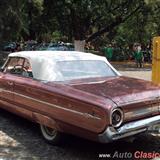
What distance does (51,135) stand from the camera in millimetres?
6879

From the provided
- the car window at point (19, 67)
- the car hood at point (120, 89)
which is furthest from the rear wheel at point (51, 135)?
the car window at point (19, 67)

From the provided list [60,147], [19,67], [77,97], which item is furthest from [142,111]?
[19,67]

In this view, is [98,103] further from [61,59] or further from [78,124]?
[61,59]

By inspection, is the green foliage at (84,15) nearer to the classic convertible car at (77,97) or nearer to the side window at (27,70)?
the side window at (27,70)

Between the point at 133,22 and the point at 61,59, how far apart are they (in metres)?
31.9

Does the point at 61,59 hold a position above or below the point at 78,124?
above

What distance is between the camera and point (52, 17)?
→ 110 ft

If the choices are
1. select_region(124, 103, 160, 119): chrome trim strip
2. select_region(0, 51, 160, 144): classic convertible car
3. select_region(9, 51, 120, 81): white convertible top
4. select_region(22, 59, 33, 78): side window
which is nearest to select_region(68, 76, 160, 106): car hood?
select_region(0, 51, 160, 144): classic convertible car

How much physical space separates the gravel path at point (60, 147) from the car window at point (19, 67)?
1.06m

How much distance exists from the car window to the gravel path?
1.06 meters

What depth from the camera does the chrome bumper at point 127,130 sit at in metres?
5.62

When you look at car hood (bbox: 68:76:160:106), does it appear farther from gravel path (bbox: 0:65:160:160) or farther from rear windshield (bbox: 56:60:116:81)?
gravel path (bbox: 0:65:160:160)

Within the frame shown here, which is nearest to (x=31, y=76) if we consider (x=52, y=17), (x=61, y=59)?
(x=61, y=59)

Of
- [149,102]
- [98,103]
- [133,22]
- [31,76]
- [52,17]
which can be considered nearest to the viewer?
[98,103]
